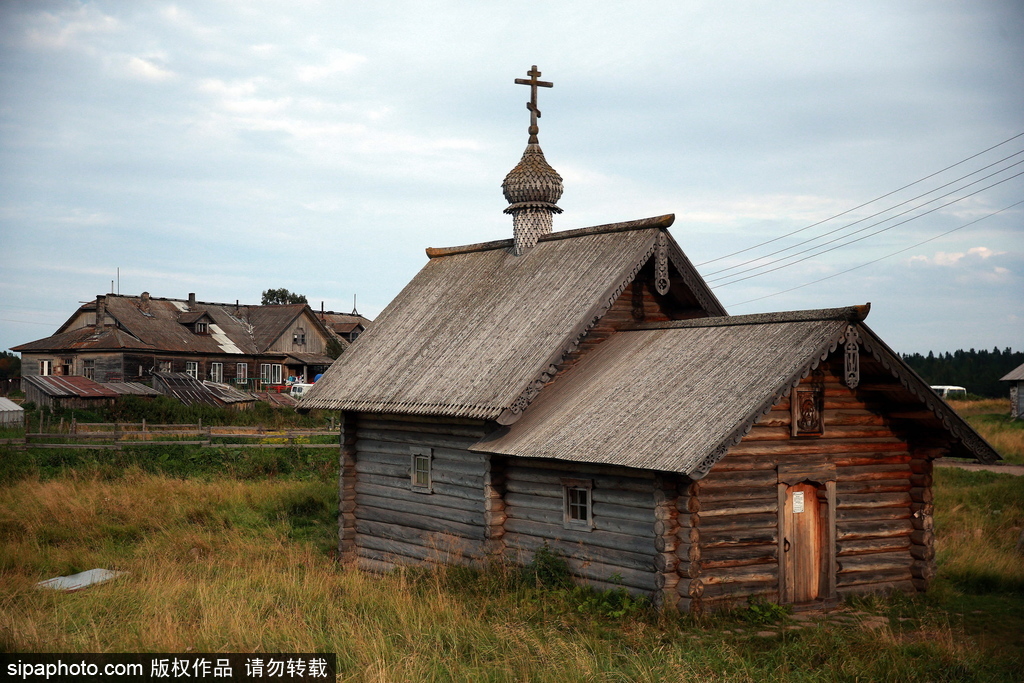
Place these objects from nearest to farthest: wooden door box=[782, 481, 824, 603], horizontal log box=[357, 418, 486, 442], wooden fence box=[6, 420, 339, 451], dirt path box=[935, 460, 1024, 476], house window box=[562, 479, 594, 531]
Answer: wooden door box=[782, 481, 824, 603] → house window box=[562, 479, 594, 531] → horizontal log box=[357, 418, 486, 442] → dirt path box=[935, 460, 1024, 476] → wooden fence box=[6, 420, 339, 451]

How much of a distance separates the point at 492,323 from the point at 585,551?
17.9 feet

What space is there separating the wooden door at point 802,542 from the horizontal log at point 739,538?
292 millimetres

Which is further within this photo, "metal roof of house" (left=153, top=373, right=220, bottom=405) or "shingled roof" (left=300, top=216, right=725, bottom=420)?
"metal roof of house" (left=153, top=373, right=220, bottom=405)

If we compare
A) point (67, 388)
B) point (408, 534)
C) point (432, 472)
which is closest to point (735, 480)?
point (432, 472)

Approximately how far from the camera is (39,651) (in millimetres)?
10070

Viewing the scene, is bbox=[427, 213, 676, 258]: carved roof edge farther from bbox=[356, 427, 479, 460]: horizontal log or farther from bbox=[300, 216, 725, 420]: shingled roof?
bbox=[356, 427, 479, 460]: horizontal log

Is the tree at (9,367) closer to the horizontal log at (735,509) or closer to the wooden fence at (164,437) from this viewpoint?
the wooden fence at (164,437)

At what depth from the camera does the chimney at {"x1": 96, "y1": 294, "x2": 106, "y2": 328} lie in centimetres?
5278

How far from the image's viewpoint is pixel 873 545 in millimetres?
14227

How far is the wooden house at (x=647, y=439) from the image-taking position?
1264 centimetres

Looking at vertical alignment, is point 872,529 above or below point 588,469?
below

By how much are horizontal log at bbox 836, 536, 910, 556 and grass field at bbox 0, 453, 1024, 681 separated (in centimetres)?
76

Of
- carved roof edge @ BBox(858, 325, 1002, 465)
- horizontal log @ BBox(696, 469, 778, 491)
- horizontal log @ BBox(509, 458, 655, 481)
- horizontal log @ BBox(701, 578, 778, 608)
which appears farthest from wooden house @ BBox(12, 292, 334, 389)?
carved roof edge @ BBox(858, 325, 1002, 465)

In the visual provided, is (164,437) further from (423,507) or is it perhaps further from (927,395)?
(927,395)
